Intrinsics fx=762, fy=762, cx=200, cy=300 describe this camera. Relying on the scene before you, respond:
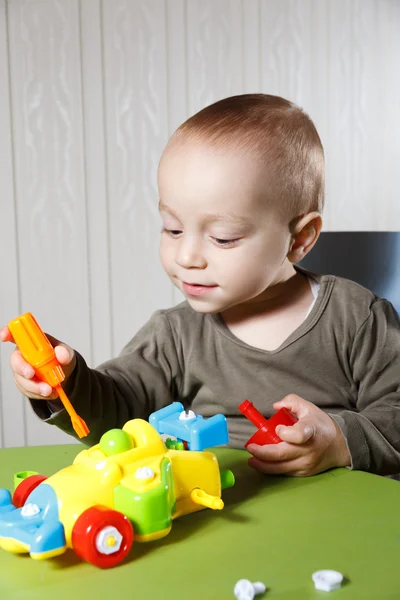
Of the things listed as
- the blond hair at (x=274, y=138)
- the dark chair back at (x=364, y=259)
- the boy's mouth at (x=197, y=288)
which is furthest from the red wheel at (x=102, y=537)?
the dark chair back at (x=364, y=259)

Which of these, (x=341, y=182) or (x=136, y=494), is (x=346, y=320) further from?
(x=341, y=182)

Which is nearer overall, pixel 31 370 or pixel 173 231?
pixel 31 370

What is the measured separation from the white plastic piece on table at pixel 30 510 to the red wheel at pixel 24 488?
5cm

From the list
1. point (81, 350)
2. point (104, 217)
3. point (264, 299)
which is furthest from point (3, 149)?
point (264, 299)

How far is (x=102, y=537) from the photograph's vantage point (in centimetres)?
51

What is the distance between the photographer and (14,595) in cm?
48

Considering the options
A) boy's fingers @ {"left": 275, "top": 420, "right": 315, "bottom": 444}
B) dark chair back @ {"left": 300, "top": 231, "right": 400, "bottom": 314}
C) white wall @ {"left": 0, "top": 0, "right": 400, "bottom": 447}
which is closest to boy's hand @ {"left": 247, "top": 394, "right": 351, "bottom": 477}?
boy's fingers @ {"left": 275, "top": 420, "right": 315, "bottom": 444}

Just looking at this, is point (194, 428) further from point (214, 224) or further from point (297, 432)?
point (214, 224)

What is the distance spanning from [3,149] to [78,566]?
5.57ft

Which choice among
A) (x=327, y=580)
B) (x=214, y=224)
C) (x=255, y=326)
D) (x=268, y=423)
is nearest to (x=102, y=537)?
(x=327, y=580)

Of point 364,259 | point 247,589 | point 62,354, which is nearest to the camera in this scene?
point 247,589

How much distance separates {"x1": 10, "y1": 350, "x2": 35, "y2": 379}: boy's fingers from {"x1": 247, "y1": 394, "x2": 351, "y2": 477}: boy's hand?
0.72 ft

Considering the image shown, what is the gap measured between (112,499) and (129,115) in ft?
5.38

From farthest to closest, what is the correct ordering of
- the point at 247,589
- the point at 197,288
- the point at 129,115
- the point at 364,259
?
the point at 129,115 < the point at 364,259 < the point at 197,288 < the point at 247,589
